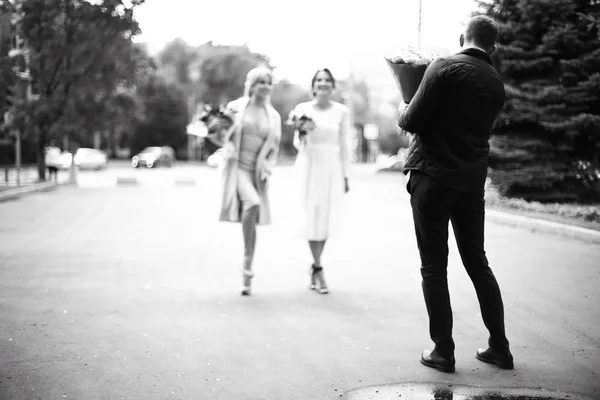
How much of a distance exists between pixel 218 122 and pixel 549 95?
11.3m

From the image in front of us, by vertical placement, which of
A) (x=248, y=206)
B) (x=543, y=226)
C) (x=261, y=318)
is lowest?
(x=261, y=318)

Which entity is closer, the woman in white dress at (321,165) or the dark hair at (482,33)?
the dark hair at (482,33)

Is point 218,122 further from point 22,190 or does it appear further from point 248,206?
point 22,190

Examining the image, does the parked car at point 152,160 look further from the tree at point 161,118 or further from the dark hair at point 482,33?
the dark hair at point 482,33

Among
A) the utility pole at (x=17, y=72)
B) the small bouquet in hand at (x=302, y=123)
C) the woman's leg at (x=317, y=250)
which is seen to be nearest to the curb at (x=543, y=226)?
the woman's leg at (x=317, y=250)

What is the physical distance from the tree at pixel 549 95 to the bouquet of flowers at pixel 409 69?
12168mm

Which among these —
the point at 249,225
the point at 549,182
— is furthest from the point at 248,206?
the point at 549,182

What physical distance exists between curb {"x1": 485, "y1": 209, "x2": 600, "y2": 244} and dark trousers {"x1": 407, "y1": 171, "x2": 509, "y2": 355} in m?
6.63

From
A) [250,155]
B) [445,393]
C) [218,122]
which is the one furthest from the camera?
[250,155]

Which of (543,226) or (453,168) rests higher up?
(453,168)

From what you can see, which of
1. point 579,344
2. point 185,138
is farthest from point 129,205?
point 185,138

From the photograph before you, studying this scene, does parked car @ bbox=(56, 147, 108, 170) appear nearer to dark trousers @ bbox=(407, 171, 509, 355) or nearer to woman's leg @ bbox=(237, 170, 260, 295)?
woman's leg @ bbox=(237, 170, 260, 295)

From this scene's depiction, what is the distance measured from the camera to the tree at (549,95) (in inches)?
639

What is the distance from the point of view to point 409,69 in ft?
15.5
